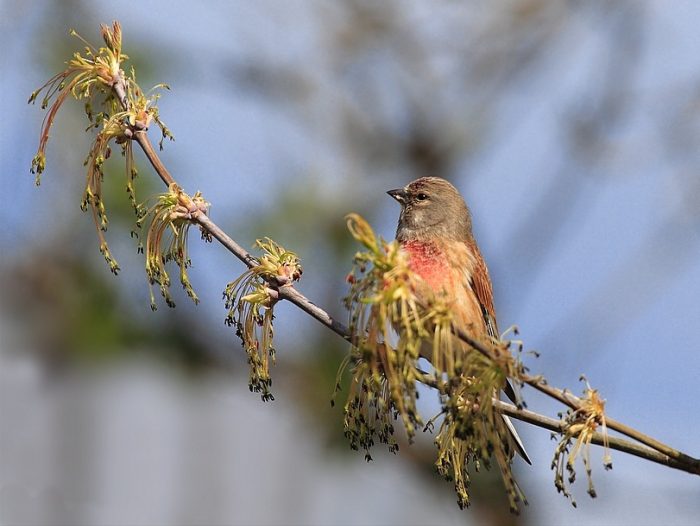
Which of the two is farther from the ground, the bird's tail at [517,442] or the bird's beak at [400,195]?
the bird's beak at [400,195]

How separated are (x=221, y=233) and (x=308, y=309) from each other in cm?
45

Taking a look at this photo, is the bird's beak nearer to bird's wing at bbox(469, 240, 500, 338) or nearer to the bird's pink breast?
the bird's pink breast

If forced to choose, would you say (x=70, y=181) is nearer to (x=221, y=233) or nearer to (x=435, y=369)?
(x=221, y=233)

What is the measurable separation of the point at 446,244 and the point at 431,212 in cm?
29

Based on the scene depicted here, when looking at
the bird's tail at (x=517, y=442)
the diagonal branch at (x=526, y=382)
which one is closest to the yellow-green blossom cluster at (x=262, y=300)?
the diagonal branch at (x=526, y=382)

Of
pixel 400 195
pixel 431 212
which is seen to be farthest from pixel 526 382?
pixel 400 195

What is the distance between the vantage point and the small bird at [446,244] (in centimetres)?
639

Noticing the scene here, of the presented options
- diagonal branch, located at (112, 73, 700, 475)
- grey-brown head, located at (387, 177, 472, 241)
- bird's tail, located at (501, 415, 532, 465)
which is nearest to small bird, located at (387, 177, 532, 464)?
grey-brown head, located at (387, 177, 472, 241)

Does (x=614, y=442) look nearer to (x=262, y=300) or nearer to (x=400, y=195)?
(x=262, y=300)

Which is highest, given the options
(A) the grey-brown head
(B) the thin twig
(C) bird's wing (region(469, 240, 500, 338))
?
(A) the grey-brown head

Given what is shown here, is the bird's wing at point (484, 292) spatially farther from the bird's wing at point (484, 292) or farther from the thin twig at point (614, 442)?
the thin twig at point (614, 442)

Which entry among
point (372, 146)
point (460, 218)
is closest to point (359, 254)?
point (460, 218)

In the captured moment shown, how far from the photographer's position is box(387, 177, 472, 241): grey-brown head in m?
6.86

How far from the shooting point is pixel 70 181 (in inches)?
361
